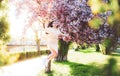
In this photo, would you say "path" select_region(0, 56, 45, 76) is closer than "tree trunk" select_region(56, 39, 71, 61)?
Yes

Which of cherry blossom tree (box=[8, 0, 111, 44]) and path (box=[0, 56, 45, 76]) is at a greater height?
cherry blossom tree (box=[8, 0, 111, 44])

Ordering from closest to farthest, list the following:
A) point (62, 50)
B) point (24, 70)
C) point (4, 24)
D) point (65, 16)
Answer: point (65, 16), point (24, 70), point (62, 50), point (4, 24)

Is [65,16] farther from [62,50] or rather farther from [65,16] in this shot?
[62,50]

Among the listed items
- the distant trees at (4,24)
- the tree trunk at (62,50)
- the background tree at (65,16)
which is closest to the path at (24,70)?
the tree trunk at (62,50)

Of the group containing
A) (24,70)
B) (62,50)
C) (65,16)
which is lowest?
(24,70)

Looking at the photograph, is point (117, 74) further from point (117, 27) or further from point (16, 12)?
point (16, 12)

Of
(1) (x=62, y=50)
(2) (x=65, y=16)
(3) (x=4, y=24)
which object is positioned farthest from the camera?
(3) (x=4, y=24)

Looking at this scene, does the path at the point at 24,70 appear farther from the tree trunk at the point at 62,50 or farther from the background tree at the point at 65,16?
the background tree at the point at 65,16

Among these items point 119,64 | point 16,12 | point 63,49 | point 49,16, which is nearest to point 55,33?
point 49,16

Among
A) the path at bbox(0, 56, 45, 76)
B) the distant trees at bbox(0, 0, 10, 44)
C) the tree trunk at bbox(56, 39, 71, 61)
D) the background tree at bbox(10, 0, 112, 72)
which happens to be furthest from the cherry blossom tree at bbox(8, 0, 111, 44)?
the distant trees at bbox(0, 0, 10, 44)

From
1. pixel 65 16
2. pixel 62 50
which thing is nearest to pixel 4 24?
pixel 62 50

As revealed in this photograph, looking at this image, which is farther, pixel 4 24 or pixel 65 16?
pixel 4 24

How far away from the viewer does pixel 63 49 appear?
1792cm

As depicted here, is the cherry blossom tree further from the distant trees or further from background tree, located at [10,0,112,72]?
the distant trees
